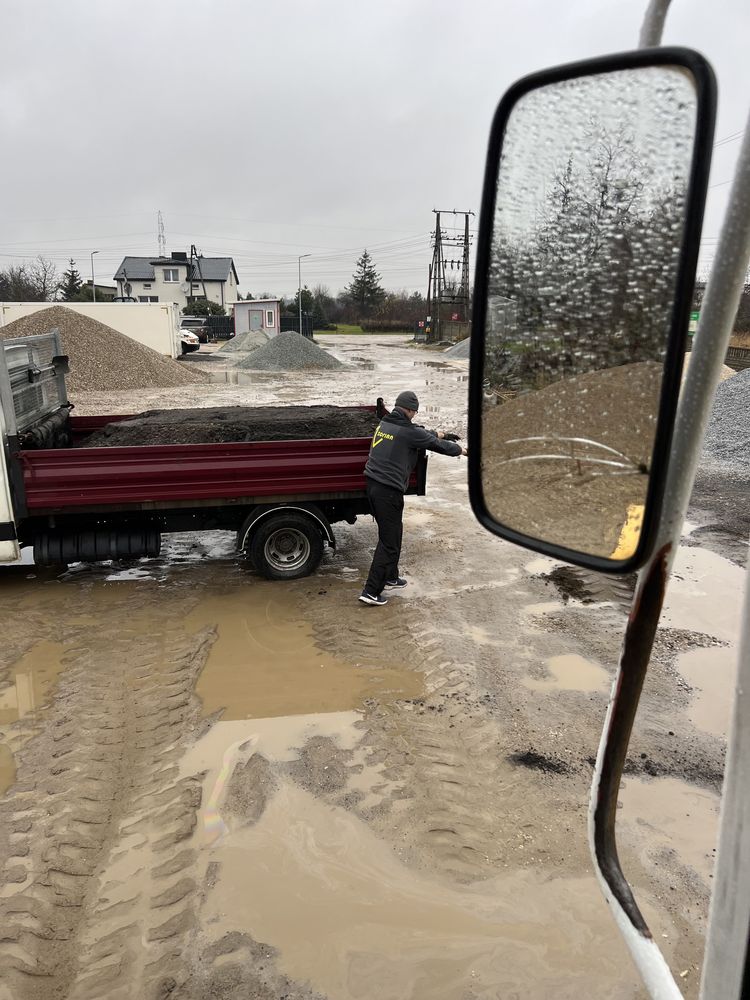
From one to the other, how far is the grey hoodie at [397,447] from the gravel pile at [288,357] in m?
23.0

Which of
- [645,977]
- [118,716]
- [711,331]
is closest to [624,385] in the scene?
[711,331]

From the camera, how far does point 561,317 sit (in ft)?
3.88

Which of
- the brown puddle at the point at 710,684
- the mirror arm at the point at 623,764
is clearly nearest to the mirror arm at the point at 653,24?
the mirror arm at the point at 623,764

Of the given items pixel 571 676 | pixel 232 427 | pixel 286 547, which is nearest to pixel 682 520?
pixel 571 676

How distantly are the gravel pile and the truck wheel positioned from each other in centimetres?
2240

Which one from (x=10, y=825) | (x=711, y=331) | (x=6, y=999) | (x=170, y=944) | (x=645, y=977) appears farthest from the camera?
(x=10, y=825)

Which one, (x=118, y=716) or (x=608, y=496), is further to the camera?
(x=118, y=716)

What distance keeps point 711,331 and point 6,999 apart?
10.4 feet

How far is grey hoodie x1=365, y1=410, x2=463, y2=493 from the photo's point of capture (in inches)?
223

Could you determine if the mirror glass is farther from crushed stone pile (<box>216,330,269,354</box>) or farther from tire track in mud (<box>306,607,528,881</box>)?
crushed stone pile (<box>216,330,269,354</box>)

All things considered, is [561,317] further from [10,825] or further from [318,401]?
[318,401]

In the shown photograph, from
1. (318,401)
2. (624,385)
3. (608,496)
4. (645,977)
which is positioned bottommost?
(318,401)

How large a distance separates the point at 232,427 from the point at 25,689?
3456mm

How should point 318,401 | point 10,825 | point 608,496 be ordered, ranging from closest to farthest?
point 608,496 → point 10,825 → point 318,401
